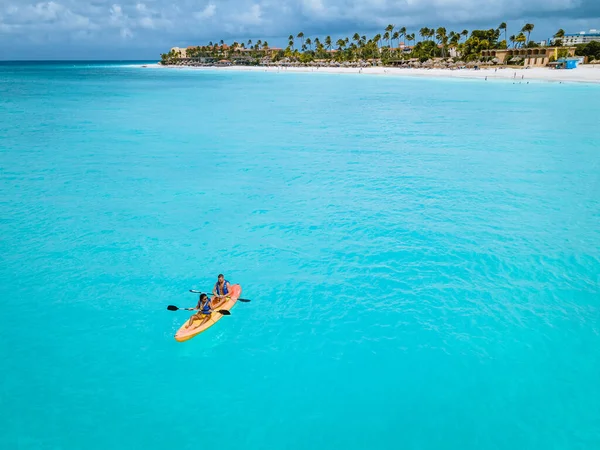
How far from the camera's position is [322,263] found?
1912 centimetres

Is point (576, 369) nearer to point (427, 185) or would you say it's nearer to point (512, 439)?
point (512, 439)

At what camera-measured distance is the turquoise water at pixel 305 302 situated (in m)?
11.5

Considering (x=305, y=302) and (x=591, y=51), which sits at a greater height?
(x=591, y=51)

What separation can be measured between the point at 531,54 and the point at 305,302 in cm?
17772

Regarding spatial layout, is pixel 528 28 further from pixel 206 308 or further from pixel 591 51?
pixel 206 308

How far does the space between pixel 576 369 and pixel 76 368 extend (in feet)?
48.8

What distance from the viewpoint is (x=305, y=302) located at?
1639 cm

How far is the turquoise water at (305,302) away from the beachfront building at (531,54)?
139 meters

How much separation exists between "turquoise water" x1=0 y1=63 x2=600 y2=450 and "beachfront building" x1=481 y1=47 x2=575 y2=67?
139221 millimetres

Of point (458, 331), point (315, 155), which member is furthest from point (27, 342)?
point (315, 155)

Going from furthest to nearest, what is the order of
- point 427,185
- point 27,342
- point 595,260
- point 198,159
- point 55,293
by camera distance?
1. point 198,159
2. point 427,185
3. point 595,260
4. point 55,293
5. point 27,342

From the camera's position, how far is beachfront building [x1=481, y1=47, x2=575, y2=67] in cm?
15020

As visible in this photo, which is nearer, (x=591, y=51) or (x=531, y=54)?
(x=591, y=51)

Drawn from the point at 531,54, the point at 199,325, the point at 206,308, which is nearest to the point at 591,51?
the point at 531,54
